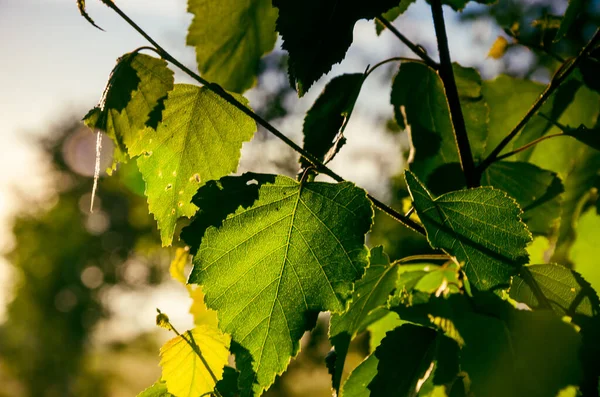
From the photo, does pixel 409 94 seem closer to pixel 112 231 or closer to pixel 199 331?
pixel 199 331

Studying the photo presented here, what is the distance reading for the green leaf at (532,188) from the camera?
0.99 m

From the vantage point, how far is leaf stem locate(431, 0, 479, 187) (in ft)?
2.57

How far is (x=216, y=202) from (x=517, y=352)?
436 millimetres

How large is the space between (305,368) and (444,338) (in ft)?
57.8

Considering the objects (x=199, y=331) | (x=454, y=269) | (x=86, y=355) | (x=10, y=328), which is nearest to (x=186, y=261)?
(x=199, y=331)

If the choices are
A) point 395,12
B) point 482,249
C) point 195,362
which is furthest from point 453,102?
point 195,362

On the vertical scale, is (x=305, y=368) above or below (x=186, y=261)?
above

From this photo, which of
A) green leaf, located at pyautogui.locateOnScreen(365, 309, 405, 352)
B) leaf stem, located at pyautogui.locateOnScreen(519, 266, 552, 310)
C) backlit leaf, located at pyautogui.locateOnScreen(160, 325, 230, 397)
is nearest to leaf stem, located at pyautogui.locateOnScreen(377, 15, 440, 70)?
leaf stem, located at pyautogui.locateOnScreen(519, 266, 552, 310)

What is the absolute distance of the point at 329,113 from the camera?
89 cm

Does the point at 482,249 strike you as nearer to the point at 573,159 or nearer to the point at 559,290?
the point at 559,290

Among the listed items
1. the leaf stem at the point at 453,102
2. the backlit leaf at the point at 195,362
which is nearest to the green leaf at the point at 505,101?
the leaf stem at the point at 453,102

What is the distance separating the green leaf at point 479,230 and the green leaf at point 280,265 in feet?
0.27

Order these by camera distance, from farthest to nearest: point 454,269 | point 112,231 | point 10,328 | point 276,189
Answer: point 10,328
point 112,231
point 454,269
point 276,189

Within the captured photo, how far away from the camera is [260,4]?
3.25 feet
